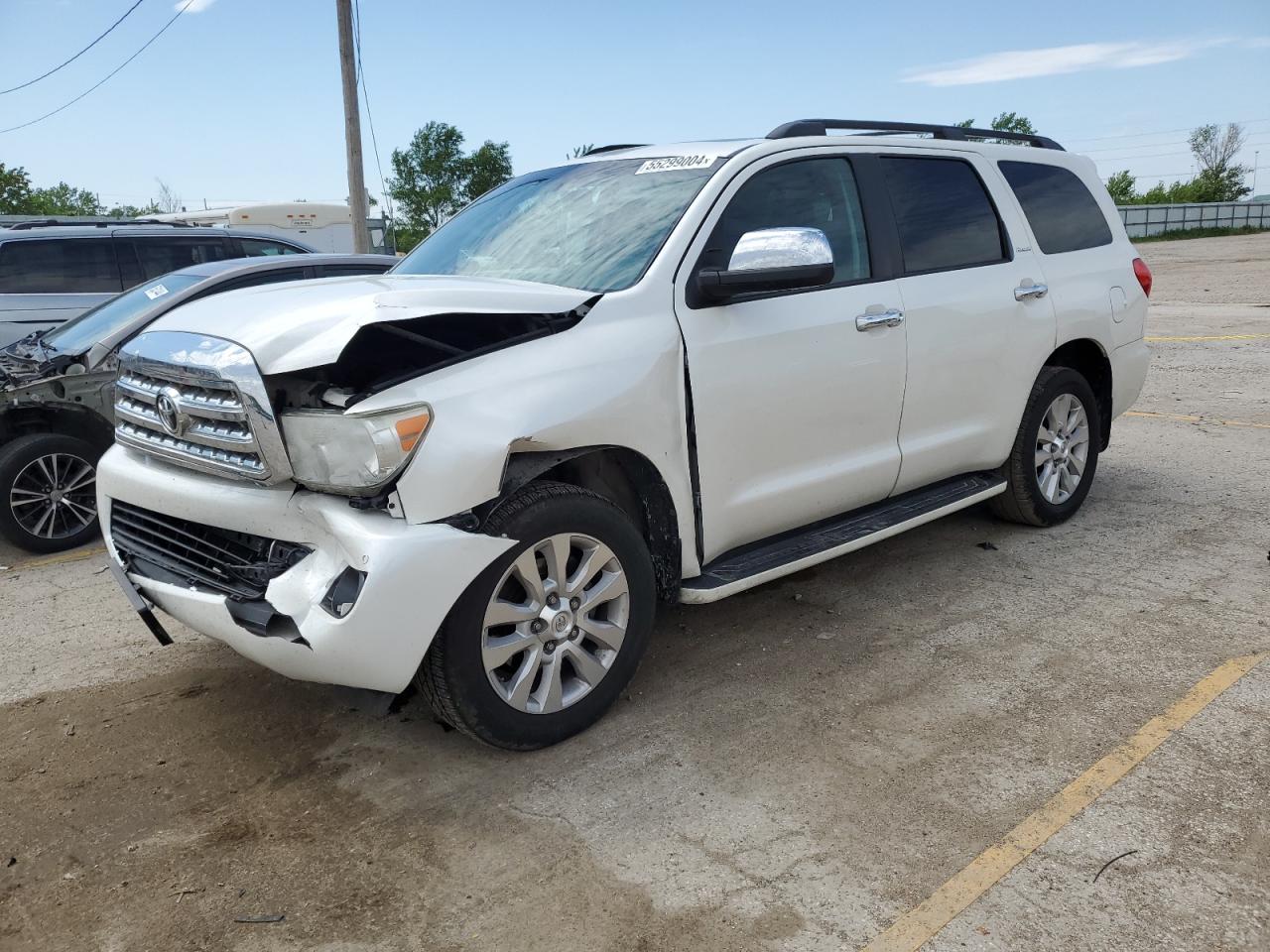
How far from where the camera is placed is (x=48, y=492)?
5.95 metres

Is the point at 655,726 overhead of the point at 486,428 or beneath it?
beneath

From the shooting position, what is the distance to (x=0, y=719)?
3822 mm

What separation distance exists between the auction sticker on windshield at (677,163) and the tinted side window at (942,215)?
3.00 ft

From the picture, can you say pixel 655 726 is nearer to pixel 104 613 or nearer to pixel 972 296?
pixel 972 296

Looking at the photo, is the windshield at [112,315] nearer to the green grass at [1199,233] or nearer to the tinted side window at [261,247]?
the tinted side window at [261,247]

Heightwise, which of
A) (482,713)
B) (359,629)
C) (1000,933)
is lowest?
(1000,933)

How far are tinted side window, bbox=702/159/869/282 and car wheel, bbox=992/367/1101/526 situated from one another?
4.84 feet

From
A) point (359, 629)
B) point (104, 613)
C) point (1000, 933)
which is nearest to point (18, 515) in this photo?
point (104, 613)

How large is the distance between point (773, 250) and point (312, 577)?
184cm

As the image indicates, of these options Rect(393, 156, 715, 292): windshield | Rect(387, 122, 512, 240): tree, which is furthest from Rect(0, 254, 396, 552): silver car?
Rect(387, 122, 512, 240): tree

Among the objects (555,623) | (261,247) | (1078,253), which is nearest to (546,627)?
(555,623)

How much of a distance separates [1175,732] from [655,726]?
1.68 m

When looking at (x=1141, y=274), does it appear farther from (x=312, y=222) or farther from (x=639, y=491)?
(x=312, y=222)

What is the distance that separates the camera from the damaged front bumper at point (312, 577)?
288 cm
